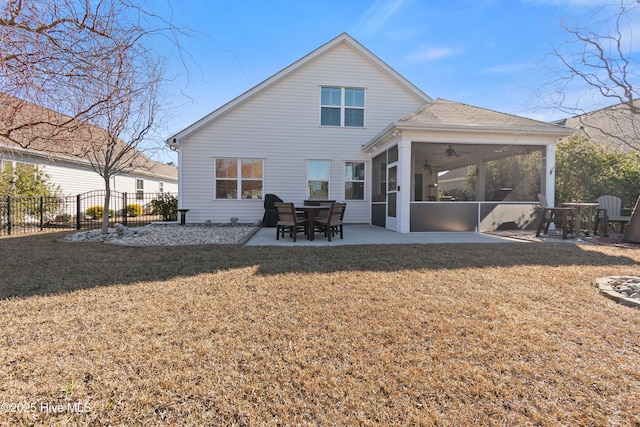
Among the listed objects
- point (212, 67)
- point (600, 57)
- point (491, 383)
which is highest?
point (600, 57)

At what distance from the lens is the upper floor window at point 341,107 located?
469 inches

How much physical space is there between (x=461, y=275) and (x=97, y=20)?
477 cm

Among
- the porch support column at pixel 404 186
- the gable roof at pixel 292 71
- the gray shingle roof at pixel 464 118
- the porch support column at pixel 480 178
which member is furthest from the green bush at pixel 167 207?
the porch support column at pixel 480 178

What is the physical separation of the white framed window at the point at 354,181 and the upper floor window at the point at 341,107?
5.37 ft

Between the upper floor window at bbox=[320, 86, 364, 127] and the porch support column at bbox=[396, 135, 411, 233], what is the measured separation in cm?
394

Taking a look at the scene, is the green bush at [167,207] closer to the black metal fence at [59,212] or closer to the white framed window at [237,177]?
the black metal fence at [59,212]

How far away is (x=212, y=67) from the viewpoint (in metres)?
2.67

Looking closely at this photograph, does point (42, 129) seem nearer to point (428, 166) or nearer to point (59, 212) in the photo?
point (59, 212)

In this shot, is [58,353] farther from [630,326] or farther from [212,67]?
[630,326]

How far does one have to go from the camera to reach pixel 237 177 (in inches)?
458

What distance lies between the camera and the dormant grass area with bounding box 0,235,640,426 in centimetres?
167

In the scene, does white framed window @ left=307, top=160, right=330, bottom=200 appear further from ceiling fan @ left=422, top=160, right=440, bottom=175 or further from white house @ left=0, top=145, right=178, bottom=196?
white house @ left=0, top=145, right=178, bottom=196

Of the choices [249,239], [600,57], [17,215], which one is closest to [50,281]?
[249,239]

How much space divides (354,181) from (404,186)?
3.70 m
